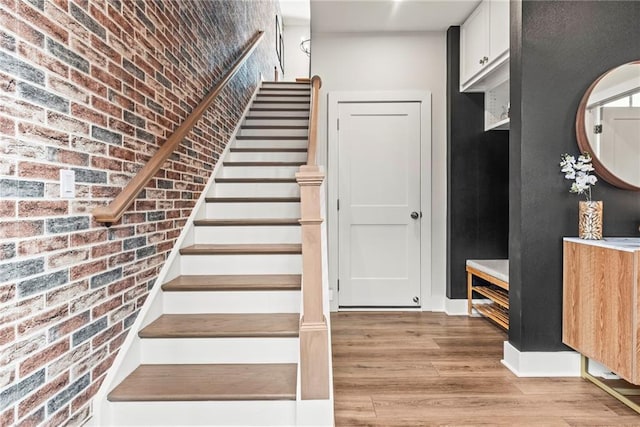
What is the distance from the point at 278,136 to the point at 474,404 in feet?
8.96

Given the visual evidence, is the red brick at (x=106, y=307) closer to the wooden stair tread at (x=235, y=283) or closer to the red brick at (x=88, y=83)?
the wooden stair tread at (x=235, y=283)

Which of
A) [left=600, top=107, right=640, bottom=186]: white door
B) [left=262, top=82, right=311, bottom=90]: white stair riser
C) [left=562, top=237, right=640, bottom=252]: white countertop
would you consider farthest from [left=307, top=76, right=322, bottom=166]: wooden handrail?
[left=262, top=82, right=311, bottom=90]: white stair riser

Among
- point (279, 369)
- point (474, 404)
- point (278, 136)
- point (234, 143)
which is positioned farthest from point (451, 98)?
point (279, 369)

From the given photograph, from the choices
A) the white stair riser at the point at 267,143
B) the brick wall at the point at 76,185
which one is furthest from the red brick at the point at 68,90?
the white stair riser at the point at 267,143

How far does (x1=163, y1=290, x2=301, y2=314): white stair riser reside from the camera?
225 centimetres

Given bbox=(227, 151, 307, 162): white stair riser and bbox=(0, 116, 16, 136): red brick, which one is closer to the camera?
bbox=(0, 116, 16, 136): red brick

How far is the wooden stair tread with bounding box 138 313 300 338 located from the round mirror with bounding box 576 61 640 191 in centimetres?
198

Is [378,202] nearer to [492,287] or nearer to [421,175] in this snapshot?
[421,175]

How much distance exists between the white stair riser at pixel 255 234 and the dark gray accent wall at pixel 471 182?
1753mm

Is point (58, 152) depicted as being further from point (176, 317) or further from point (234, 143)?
point (234, 143)

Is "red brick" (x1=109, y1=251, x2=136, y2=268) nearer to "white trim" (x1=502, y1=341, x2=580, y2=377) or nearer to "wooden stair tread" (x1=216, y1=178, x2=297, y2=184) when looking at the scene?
"wooden stair tread" (x1=216, y1=178, x2=297, y2=184)

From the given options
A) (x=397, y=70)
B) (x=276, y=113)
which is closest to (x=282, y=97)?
(x=276, y=113)

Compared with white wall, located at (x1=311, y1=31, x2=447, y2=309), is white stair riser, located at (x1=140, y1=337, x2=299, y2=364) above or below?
below

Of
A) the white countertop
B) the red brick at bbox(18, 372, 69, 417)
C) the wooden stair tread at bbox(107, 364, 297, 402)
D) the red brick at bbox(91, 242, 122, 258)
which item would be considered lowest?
the wooden stair tread at bbox(107, 364, 297, 402)
